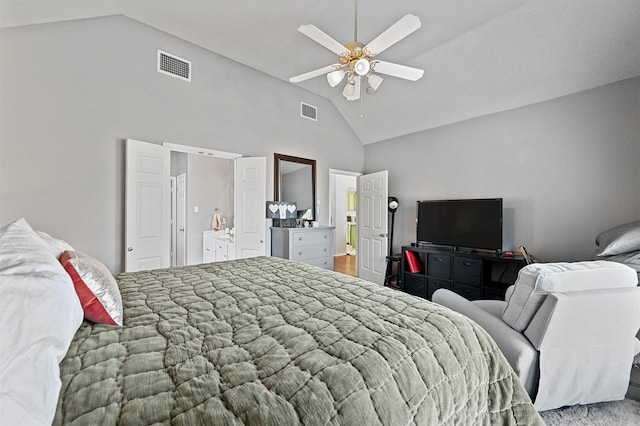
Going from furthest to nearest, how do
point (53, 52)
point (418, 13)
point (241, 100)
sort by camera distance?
point (241, 100) → point (418, 13) → point (53, 52)

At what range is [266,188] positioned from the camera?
4.08 m

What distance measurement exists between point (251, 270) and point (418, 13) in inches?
116

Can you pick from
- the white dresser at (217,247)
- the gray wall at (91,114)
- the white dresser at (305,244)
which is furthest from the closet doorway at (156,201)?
the white dresser at (217,247)

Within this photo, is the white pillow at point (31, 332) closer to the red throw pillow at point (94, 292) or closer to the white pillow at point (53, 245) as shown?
the red throw pillow at point (94, 292)

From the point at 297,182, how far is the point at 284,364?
389cm

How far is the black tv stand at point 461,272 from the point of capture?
10.9 ft

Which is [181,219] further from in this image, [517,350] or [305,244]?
[517,350]

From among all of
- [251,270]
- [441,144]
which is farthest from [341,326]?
[441,144]

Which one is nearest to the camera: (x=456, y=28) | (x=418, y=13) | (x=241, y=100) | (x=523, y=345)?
(x=523, y=345)

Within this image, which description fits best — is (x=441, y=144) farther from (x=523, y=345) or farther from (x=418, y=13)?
(x=523, y=345)

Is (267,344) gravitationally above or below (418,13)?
below

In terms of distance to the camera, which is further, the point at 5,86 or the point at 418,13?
the point at 418,13

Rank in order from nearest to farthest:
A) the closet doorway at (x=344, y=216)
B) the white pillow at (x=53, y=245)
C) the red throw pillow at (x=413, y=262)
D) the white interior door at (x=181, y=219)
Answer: the white pillow at (x=53, y=245), the red throw pillow at (x=413, y=262), the white interior door at (x=181, y=219), the closet doorway at (x=344, y=216)

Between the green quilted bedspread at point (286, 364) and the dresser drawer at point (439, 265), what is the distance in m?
2.65
